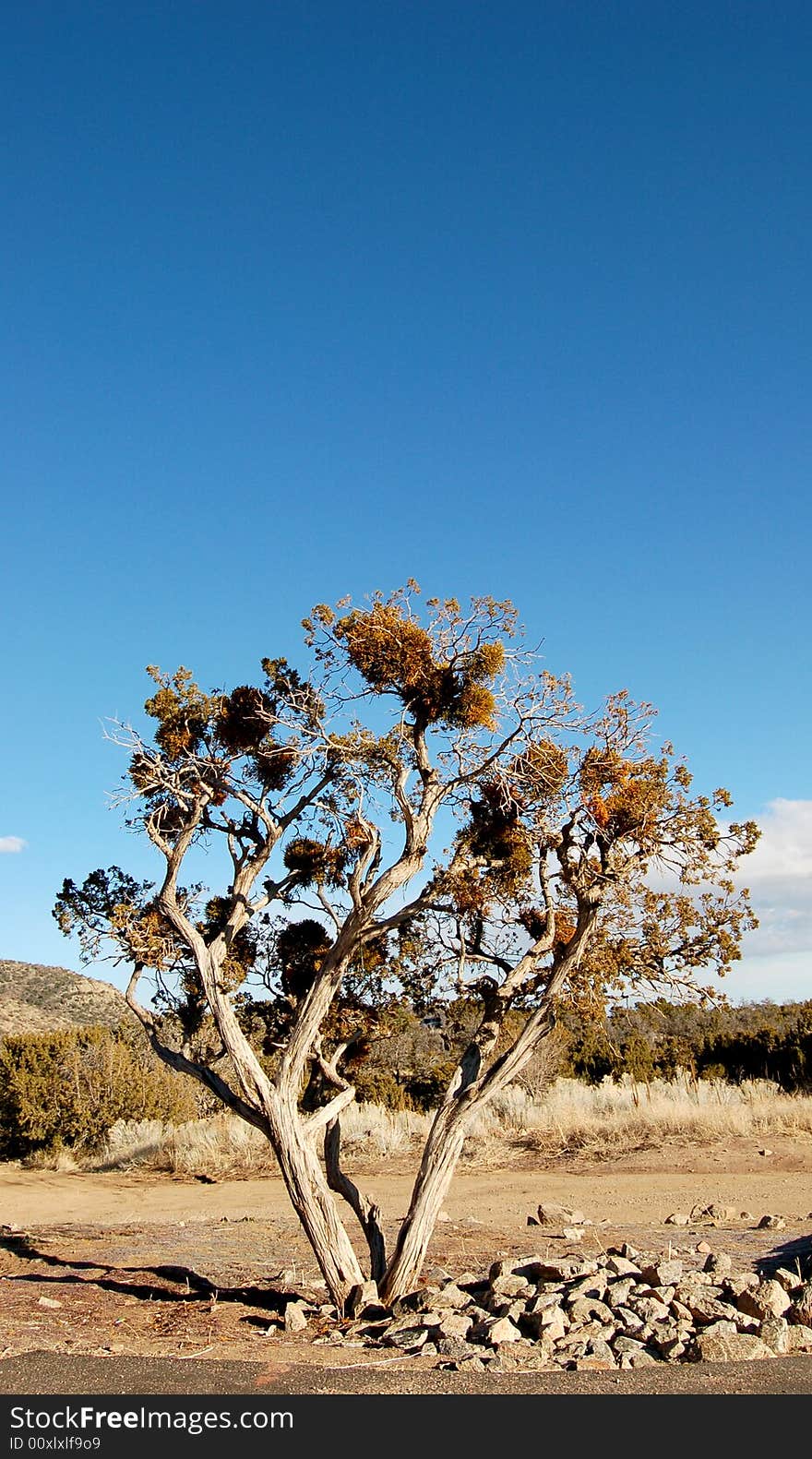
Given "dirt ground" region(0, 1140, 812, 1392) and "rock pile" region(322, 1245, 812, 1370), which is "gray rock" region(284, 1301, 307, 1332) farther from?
"rock pile" region(322, 1245, 812, 1370)

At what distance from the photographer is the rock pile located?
7.11 m

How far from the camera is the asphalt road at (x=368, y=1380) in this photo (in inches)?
249

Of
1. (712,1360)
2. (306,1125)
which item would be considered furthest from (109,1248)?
(712,1360)

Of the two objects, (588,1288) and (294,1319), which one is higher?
(588,1288)

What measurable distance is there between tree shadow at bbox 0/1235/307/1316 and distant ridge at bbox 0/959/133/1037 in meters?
32.4

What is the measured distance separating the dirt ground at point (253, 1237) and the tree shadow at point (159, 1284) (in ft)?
0.08

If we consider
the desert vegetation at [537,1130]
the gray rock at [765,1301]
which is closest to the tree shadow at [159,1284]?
the gray rock at [765,1301]

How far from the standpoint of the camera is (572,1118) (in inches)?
840

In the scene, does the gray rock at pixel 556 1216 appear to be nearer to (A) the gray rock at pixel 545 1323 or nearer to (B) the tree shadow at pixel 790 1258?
(B) the tree shadow at pixel 790 1258

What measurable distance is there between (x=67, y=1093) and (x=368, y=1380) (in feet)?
61.5

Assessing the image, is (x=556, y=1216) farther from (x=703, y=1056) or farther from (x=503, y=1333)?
(x=703, y=1056)

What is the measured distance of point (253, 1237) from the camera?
550 inches

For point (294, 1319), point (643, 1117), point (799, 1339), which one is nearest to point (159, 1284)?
point (294, 1319)
